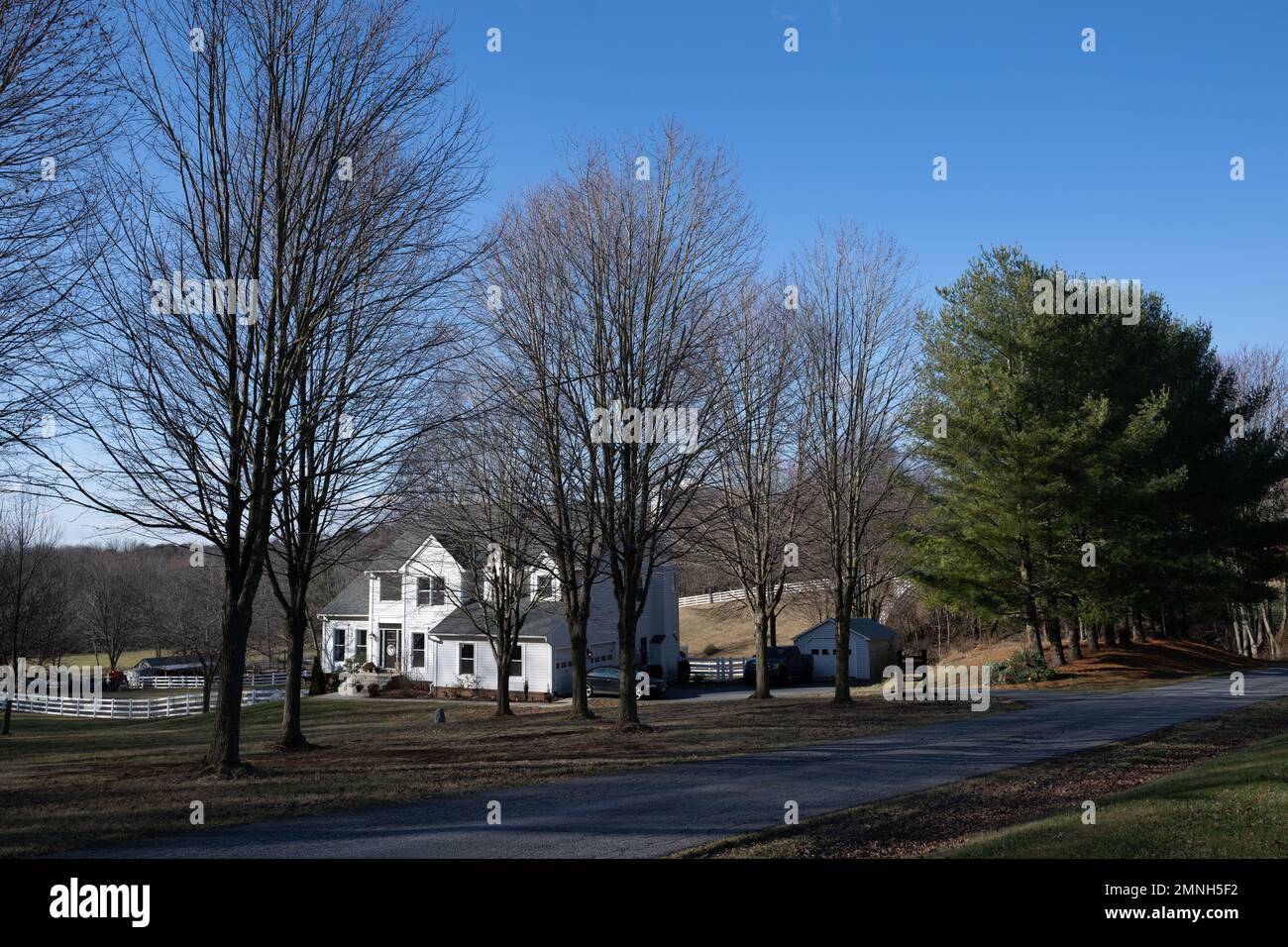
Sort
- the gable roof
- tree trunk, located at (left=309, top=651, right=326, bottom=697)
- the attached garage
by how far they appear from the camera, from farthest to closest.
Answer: the gable roof < the attached garage < tree trunk, located at (left=309, top=651, right=326, bottom=697)

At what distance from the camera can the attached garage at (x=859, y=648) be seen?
43844 millimetres

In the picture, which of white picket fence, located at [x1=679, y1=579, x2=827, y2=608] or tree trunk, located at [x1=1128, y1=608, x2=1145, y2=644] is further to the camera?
white picket fence, located at [x1=679, y1=579, x2=827, y2=608]

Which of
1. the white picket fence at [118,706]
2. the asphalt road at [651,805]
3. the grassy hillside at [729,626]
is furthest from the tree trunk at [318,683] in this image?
the asphalt road at [651,805]

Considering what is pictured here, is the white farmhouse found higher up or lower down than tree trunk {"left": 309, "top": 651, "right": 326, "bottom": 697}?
higher up

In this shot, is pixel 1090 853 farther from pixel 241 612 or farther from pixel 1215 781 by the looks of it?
pixel 241 612

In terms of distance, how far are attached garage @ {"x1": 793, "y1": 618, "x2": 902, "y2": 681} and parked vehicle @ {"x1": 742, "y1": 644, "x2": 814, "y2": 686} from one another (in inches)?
27.7

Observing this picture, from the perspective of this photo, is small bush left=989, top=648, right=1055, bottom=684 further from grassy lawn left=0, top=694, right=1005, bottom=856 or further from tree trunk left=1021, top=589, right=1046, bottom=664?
grassy lawn left=0, top=694, right=1005, bottom=856

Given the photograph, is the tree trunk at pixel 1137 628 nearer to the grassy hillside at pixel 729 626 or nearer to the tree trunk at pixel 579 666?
the grassy hillside at pixel 729 626

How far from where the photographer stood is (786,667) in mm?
42688

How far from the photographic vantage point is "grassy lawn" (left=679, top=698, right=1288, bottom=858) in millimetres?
8148

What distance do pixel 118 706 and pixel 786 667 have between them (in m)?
29.0

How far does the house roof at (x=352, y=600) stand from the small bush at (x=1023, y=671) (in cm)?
2813

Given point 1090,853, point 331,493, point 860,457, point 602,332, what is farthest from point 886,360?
point 1090,853

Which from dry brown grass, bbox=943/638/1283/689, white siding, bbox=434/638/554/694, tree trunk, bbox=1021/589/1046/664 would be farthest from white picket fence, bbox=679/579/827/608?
white siding, bbox=434/638/554/694
